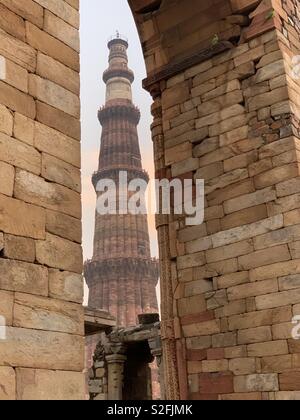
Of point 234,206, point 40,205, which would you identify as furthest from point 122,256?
point 40,205

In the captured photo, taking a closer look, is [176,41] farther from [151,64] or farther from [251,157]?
[251,157]

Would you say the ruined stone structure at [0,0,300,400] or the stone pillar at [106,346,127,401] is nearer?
the ruined stone structure at [0,0,300,400]

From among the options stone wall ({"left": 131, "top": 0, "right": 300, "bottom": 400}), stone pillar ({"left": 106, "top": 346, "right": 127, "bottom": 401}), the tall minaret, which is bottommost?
stone pillar ({"left": 106, "top": 346, "right": 127, "bottom": 401})

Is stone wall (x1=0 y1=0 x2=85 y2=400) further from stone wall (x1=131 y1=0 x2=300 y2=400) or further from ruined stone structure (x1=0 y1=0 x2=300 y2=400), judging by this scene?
stone wall (x1=131 y1=0 x2=300 y2=400)

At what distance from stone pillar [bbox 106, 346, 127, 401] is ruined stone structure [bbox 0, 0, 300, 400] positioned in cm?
596

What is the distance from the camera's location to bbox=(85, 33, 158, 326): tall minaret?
100 ft

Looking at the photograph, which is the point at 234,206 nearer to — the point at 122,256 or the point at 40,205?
the point at 40,205

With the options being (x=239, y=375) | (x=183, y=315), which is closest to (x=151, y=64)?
(x=183, y=315)

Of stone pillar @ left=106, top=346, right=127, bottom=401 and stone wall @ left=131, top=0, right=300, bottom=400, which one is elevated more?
stone wall @ left=131, top=0, right=300, bottom=400

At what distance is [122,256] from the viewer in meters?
30.6

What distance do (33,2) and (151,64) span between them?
4302 mm

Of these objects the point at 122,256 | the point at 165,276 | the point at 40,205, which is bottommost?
the point at 40,205

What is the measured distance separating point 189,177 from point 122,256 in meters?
23.3

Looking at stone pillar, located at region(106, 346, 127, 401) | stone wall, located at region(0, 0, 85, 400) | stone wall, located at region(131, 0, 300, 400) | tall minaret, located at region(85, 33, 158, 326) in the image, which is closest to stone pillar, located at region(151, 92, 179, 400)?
stone wall, located at region(131, 0, 300, 400)
